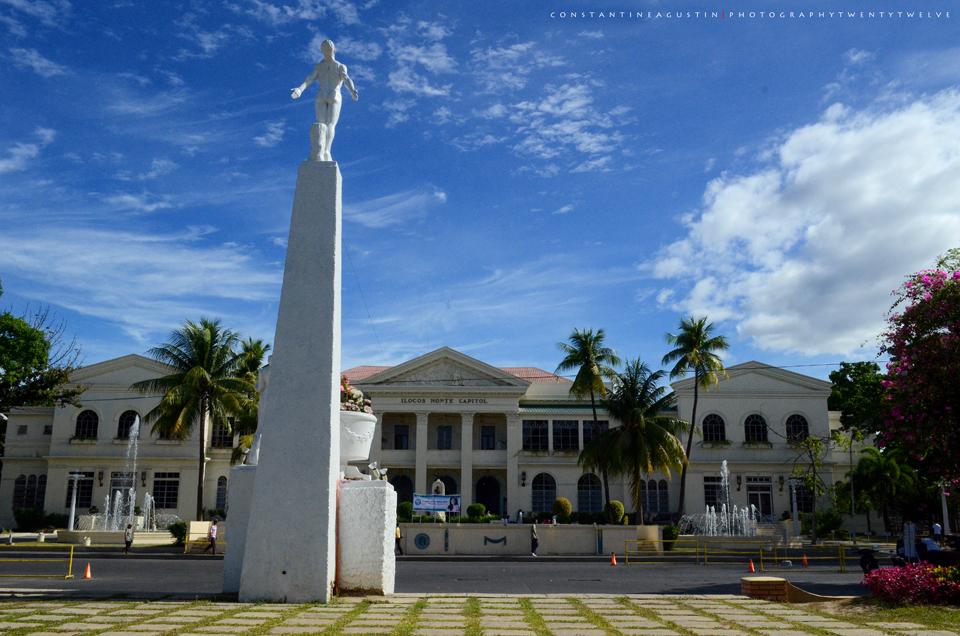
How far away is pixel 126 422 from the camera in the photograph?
46.2 m

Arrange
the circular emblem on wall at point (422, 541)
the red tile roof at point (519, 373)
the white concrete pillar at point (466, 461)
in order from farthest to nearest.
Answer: the red tile roof at point (519, 373)
the white concrete pillar at point (466, 461)
the circular emblem on wall at point (422, 541)

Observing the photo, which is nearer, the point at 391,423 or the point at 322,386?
the point at 322,386

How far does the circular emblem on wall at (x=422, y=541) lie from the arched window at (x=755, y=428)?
78.4ft

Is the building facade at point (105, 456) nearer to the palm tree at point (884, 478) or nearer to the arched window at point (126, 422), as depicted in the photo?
the arched window at point (126, 422)

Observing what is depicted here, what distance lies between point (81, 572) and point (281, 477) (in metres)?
12.1

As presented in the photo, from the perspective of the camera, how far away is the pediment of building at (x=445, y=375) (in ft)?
152

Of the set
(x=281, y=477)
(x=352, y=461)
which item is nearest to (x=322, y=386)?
(x=281, y=477)

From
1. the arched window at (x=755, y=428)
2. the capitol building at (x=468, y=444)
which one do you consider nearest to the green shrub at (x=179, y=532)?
the capitol building at (x=468, y=444)

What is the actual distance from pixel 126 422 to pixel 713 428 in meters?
33.9

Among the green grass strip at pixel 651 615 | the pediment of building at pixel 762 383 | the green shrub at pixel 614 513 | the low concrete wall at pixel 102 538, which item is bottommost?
the low concrete wall at pixel 102 538

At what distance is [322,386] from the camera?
36.8 feet

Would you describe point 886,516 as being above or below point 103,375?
below

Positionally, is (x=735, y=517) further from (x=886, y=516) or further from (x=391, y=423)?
(x=391, y=423)

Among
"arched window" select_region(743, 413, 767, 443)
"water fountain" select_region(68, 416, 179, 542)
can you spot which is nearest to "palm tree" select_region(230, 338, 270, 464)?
"water fountain" select_region(68, 416, 179, 542)
